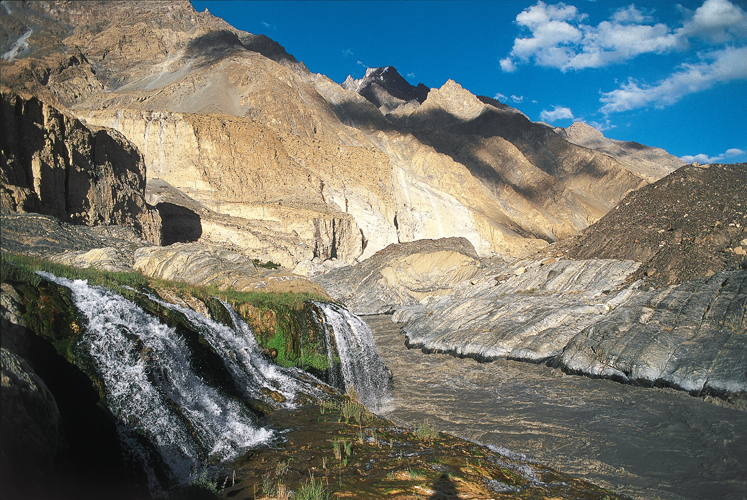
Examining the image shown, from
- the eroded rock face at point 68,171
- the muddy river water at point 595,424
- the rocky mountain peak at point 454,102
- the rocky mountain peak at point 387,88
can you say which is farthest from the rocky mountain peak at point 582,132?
the muddy river water at point 595,424

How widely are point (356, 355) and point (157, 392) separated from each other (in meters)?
7.42

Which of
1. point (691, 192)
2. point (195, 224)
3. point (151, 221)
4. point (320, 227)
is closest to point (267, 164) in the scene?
point (320, 227)

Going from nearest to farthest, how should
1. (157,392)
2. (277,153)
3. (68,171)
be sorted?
(157,392) → (68,171) → (277,153)

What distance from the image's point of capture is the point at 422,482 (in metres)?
5.64

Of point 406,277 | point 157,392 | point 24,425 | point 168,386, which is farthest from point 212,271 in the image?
point 406,277

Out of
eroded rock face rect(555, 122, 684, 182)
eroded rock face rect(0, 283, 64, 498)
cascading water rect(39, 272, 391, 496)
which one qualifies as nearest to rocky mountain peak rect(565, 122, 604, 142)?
eroded rock face rect(555, 122, 684, 182)

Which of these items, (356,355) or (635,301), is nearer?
(356,355)

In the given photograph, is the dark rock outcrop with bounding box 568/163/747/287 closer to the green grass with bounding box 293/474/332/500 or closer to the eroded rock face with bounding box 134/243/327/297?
the eroded rock face with bounding box 134/243/327/297

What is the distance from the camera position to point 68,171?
744 inches

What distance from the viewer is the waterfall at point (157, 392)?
18.8ft

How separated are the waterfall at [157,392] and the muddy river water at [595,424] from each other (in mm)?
5535

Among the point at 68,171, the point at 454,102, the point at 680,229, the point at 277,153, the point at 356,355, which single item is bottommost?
the point at 356,355

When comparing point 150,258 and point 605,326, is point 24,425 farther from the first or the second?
point 605,326

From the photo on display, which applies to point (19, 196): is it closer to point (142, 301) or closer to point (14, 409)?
point (142, 301)
